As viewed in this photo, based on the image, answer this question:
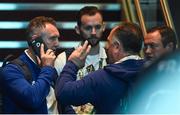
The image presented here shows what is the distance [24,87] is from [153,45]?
86 cm

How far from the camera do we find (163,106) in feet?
3.12

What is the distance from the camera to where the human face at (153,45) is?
2762 mm

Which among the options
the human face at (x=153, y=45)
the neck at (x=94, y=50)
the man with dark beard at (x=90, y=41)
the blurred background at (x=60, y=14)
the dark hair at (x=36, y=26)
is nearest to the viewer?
the human face at (x=153, y=45)

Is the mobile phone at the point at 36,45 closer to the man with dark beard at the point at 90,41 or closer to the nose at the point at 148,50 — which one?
the man with dark beard at the point at 90,41

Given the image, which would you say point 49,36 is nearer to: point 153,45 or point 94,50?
point 94,50

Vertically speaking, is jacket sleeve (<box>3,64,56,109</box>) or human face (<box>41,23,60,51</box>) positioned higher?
human face (<box>41,23,60,51</box>)

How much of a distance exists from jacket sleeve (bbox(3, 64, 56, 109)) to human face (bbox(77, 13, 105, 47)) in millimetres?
779

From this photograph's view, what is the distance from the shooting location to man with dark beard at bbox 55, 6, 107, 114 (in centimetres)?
318

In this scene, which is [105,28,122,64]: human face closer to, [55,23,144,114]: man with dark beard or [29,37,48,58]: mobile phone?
[55,23,144,114]: man with dark beard

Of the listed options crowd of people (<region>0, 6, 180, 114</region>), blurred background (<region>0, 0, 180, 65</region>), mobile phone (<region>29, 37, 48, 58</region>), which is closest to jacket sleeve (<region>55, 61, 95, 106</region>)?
crowd of people (<region>0, 6, 180, 114</region>)

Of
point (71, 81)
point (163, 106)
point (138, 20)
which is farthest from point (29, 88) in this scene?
point (138, 20)

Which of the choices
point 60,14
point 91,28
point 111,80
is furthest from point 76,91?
point 60,14

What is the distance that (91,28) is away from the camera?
3.43m

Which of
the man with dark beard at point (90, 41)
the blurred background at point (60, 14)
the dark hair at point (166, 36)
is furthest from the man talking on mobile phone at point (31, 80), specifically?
the blurred background at point (60, 14)
